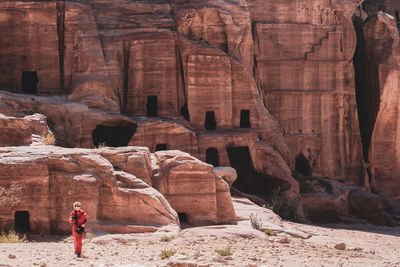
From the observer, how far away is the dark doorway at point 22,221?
58.2 feet

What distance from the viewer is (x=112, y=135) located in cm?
3105

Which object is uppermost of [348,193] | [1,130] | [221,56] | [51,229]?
[221,56]

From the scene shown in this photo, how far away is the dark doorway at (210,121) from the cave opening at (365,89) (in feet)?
37.0

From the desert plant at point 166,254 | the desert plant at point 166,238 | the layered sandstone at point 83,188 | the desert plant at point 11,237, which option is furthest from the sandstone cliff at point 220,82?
the desert plant at point 166,254

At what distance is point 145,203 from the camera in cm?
1870

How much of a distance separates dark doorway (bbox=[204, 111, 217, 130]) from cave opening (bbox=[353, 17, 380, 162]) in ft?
37.0

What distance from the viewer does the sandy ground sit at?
43.5 ft

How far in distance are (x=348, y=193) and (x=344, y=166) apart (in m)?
3.74

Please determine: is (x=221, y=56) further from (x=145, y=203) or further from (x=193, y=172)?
(x=145, y=203)

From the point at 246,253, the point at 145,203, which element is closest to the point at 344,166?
the point at 145,203

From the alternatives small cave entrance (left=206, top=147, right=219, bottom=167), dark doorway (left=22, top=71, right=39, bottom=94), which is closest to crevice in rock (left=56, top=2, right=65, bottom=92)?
dark doorway (left=22, top=71, right=39, bottom=94)

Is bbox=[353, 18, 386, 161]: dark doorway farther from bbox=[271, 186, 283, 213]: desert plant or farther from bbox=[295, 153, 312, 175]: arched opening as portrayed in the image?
bbox=[271, 186, 283, 213]: desert plant

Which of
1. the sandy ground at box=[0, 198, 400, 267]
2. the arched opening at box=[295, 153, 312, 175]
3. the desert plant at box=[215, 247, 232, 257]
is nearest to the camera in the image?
the sandy ground at box=[0, 198, 400, 267]

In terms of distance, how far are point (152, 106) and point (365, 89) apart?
47.0ft
